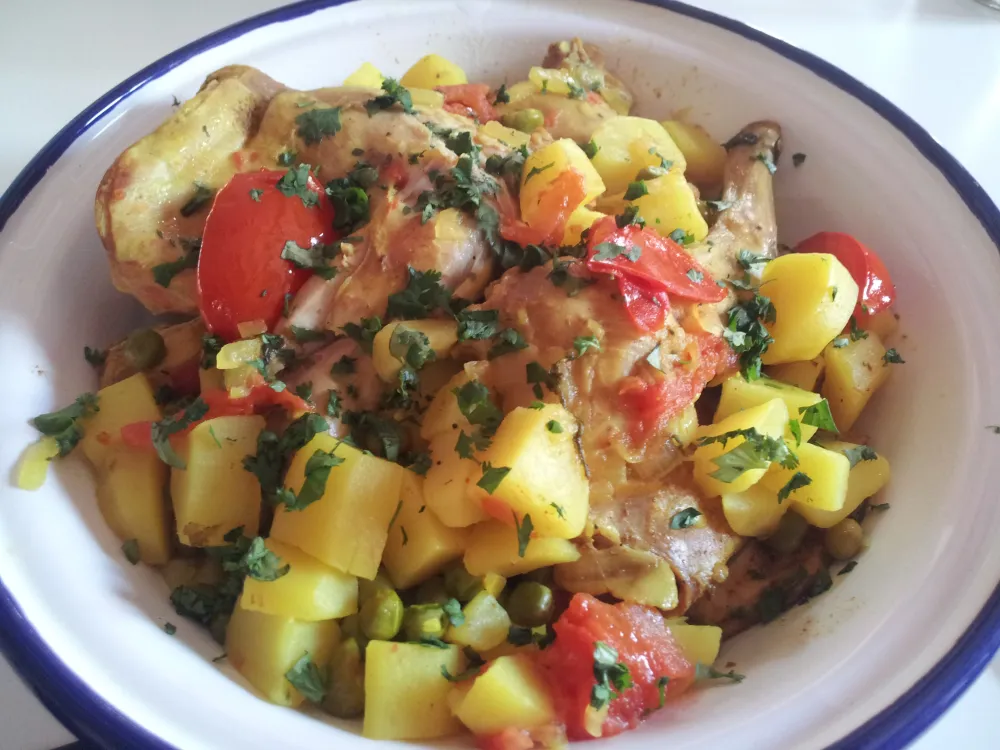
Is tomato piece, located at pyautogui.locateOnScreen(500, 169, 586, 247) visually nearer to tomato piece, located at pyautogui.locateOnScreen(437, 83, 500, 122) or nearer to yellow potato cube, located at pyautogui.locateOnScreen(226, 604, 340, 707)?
tomato piece, located at pyautogui.locateOnScreen(437, 83, 500, 122)

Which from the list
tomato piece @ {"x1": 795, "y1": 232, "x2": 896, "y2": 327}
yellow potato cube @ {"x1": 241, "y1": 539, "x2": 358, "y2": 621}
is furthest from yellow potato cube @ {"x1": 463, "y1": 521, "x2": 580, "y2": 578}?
tomato piece @ {"x1": 795, "y1": 232, "x2": 896, "y2": 327}

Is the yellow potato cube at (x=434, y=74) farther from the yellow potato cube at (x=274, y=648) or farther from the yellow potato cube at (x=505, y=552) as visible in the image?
the yellow potato cube at (x=274, y=648)

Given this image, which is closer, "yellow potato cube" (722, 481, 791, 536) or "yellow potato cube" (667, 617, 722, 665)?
"yellow potato cube" (667, 617, 722, 665)

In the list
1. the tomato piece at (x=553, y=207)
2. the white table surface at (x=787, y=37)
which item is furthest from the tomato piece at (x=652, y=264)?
the white table surface at (x=787, y=37)

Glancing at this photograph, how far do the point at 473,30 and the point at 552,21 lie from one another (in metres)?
0.36

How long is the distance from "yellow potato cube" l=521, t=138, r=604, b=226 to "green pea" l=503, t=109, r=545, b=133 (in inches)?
19.5

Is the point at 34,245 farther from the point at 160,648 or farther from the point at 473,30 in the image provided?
the point at 473,30

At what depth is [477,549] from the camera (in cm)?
219

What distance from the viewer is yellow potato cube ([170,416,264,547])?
2203 mm

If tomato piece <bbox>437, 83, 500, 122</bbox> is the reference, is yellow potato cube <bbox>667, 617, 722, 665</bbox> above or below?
below

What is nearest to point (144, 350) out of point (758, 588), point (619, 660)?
point (619, 660)

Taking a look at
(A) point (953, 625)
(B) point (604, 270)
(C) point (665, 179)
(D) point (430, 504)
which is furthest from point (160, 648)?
(C) point (665, 179)

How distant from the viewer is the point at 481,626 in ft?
6.98

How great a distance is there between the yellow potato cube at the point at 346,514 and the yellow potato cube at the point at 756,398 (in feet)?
3.51
